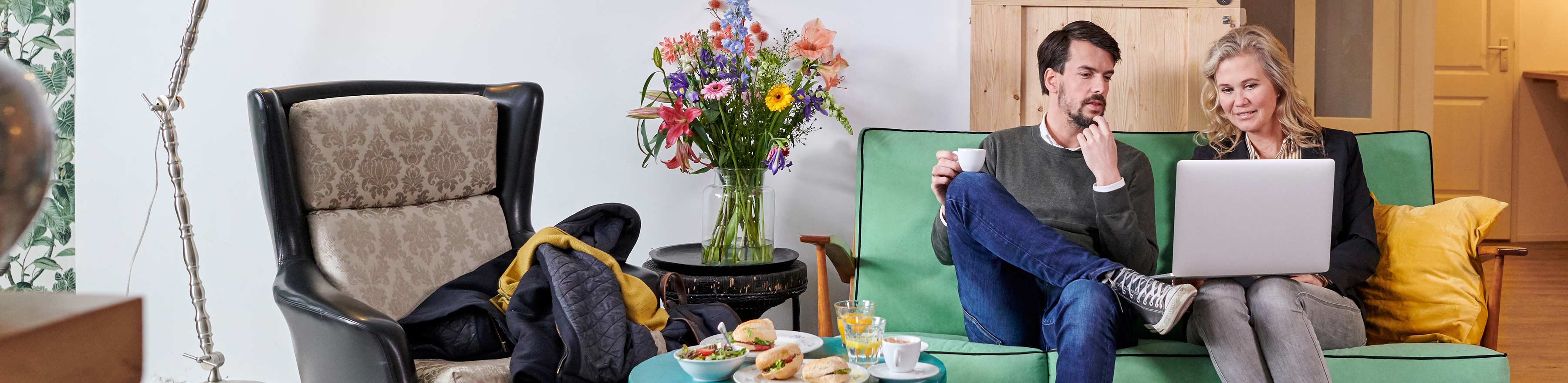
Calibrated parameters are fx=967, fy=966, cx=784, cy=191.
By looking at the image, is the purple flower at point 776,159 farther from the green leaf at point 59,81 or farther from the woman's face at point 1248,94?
the green leaf at point 59,81

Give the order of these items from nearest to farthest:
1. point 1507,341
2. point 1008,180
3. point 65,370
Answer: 1. point 65,370
2. point 1008,180
3. point 1507,341

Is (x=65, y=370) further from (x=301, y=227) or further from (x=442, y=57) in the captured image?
(x=442, y=57)

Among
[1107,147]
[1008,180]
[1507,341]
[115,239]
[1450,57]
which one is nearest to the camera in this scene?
[1107,147]

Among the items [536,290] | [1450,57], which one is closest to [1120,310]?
[536,290]

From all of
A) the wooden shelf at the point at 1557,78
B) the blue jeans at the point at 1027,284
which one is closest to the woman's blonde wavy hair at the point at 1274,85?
the blue jeans at the point at 1027,284

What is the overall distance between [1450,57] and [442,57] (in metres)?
5.18

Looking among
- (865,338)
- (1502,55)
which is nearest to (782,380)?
(865,338)

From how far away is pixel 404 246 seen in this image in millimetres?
2051

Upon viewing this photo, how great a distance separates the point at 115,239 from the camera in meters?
2.81

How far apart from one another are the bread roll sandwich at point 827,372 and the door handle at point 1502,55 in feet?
17.5

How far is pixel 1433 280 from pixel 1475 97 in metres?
3.95

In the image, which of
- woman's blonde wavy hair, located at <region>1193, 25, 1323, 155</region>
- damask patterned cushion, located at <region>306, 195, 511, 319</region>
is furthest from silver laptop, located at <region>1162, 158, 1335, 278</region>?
damask patterned cushion, located at <region>306, 195, 511, 319</region>

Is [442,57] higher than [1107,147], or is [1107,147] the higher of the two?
[442,57]

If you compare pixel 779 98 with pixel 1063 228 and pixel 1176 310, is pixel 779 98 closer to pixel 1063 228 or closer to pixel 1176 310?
pixel 1063 228
